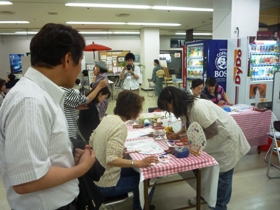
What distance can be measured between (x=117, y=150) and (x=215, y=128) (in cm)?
82

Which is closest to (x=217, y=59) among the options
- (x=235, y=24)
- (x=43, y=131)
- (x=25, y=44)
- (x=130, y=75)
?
(x=235, y=24)

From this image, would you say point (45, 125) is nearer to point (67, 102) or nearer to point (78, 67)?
point (78, 67)

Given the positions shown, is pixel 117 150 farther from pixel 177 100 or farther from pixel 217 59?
pixel 217 59

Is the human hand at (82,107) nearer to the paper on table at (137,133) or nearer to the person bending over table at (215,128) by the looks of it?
the paper on table at (137,133)

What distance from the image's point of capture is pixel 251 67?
15.2ft

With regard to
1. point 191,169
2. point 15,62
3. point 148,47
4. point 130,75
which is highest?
point 148,47

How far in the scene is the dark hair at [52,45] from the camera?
796 mm

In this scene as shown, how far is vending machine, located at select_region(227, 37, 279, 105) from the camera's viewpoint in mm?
4512

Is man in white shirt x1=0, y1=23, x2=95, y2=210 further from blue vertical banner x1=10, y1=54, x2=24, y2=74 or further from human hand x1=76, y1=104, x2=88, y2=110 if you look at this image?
blue vertical banner x1=10, y1=54, x2=24, y2=74

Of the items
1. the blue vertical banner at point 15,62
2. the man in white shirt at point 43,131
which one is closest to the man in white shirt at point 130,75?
the man in white shirt at point 43,131

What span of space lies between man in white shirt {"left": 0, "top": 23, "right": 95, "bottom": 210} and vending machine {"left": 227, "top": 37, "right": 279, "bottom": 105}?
436 cm

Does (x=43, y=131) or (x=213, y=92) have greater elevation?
(x=43, y=131)

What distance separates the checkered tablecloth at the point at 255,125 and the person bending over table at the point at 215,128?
1.29 meters

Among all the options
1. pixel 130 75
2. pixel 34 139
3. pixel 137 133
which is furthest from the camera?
pixel 130 75
